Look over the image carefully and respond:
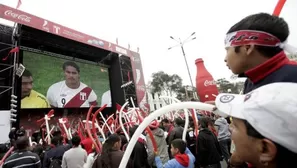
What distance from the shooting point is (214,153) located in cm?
367

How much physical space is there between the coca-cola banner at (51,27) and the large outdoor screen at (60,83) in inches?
75.5

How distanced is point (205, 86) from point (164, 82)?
48803 mm

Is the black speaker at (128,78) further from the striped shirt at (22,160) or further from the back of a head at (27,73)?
the striped shirt at (22,160)

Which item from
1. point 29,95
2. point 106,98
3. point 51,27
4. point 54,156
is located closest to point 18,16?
point 51,27

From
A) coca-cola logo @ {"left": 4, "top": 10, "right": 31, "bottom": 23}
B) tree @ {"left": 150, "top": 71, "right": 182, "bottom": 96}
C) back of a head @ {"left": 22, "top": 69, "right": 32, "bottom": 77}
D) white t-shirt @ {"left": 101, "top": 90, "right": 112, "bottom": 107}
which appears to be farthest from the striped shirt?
tree @ {"left": 150, "top": 71, "right": 182, "bottom": 96}

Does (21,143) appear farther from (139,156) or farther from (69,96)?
(69,96)

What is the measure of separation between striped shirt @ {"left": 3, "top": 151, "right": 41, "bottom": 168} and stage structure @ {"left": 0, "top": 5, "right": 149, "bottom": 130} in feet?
21.8

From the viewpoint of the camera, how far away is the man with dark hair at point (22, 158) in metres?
2.89

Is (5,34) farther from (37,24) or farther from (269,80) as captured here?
(269,80)

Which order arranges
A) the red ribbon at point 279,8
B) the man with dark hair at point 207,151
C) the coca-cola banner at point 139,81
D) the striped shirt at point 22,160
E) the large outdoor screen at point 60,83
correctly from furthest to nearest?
the coca-cola banner at point 139,81 → the large outdoor screen at point 60,83 → the man with dark hair at point 207,151 → the striped shirt at point 22,160 → the red ribbon at point 279,8

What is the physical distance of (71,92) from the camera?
13.0m

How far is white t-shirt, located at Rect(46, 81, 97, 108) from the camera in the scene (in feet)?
39.5

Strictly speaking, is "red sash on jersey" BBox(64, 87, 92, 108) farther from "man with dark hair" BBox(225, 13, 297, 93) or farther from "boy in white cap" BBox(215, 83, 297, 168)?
"boy in white cap" BBox(215, 83, 297, 168)

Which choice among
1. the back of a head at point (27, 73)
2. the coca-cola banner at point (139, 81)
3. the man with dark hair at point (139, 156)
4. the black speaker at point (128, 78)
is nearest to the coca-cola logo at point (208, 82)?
the man with dark hair at point (139, 156)
